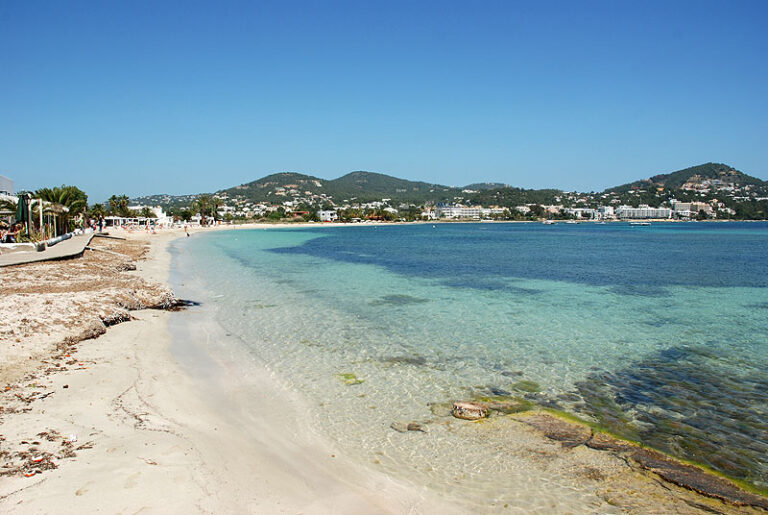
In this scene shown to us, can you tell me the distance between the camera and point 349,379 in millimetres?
8781

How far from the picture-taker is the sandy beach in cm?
461

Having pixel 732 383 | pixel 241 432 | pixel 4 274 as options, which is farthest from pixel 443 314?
pixel 4 274

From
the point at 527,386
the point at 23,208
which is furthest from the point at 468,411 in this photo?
the point at 23,208

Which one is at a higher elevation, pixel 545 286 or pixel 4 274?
pixel 4 274

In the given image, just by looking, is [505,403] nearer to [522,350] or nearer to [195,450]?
[522,350]

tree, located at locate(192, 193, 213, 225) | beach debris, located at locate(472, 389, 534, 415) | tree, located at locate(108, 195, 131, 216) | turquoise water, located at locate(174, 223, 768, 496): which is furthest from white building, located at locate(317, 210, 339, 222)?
beach debris, located at locate(472, 389, 534, 415)

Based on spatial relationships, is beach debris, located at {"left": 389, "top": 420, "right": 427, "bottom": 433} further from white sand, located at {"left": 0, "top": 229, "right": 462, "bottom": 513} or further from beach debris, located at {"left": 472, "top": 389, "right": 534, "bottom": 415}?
beach debris, located at {"left": 472, "top": 389, "right": 534, "bottom": 415}

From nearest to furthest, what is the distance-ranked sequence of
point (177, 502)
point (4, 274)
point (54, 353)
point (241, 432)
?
1. point (177, 502)
2. point (241, 432)
3. point (54, 353)
4. point (4, 274)

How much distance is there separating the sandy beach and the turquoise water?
0.69 metres

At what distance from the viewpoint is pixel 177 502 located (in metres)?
4.43

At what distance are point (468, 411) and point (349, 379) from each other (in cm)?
256

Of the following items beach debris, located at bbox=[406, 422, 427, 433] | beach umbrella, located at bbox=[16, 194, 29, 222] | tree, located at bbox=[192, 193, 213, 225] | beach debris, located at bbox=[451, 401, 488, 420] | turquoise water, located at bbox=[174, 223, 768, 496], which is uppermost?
tree, located at bbox=[192, 193, 213, 225]

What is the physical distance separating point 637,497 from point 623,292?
679 inches

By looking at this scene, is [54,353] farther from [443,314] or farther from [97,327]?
[443,314]
